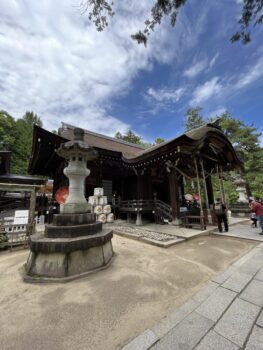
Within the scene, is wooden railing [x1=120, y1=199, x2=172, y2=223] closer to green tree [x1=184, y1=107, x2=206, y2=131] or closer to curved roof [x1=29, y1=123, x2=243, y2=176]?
curved roof [x1=29, y1=123, x2=243, y2=176]

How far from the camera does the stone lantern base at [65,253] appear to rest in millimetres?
3180

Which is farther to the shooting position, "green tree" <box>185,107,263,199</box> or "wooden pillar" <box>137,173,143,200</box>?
"green tree" <box>185,107,263,199</box>

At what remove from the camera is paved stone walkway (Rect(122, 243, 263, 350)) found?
5.40ft

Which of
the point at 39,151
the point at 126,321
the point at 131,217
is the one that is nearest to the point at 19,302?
the point at 126,321

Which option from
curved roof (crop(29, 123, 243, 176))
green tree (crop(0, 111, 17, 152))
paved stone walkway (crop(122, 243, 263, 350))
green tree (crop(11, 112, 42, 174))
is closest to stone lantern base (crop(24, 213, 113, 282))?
paved stone walkway (crop(122, 243, 263, 350))

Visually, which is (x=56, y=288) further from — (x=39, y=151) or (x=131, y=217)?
(x=39, y=151)

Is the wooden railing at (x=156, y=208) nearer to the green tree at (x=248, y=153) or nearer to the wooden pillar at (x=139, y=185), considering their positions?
the wooden pillar at (x=139, y=185)

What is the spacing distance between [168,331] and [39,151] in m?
10.9

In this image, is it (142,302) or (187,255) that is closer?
(142,302)

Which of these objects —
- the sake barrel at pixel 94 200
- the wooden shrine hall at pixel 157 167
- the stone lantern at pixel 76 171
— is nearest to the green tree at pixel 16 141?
the wooden shrine hall at pixel 157 167

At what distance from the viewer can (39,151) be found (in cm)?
1016

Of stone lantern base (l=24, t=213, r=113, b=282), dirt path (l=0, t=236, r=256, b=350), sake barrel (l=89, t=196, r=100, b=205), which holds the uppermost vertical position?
sake barrel (l=89, t=196, r=100, b=205)

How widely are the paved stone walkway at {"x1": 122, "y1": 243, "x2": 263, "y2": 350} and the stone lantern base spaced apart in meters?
1.96

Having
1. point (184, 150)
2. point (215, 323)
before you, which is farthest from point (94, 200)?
point (215, 323)
